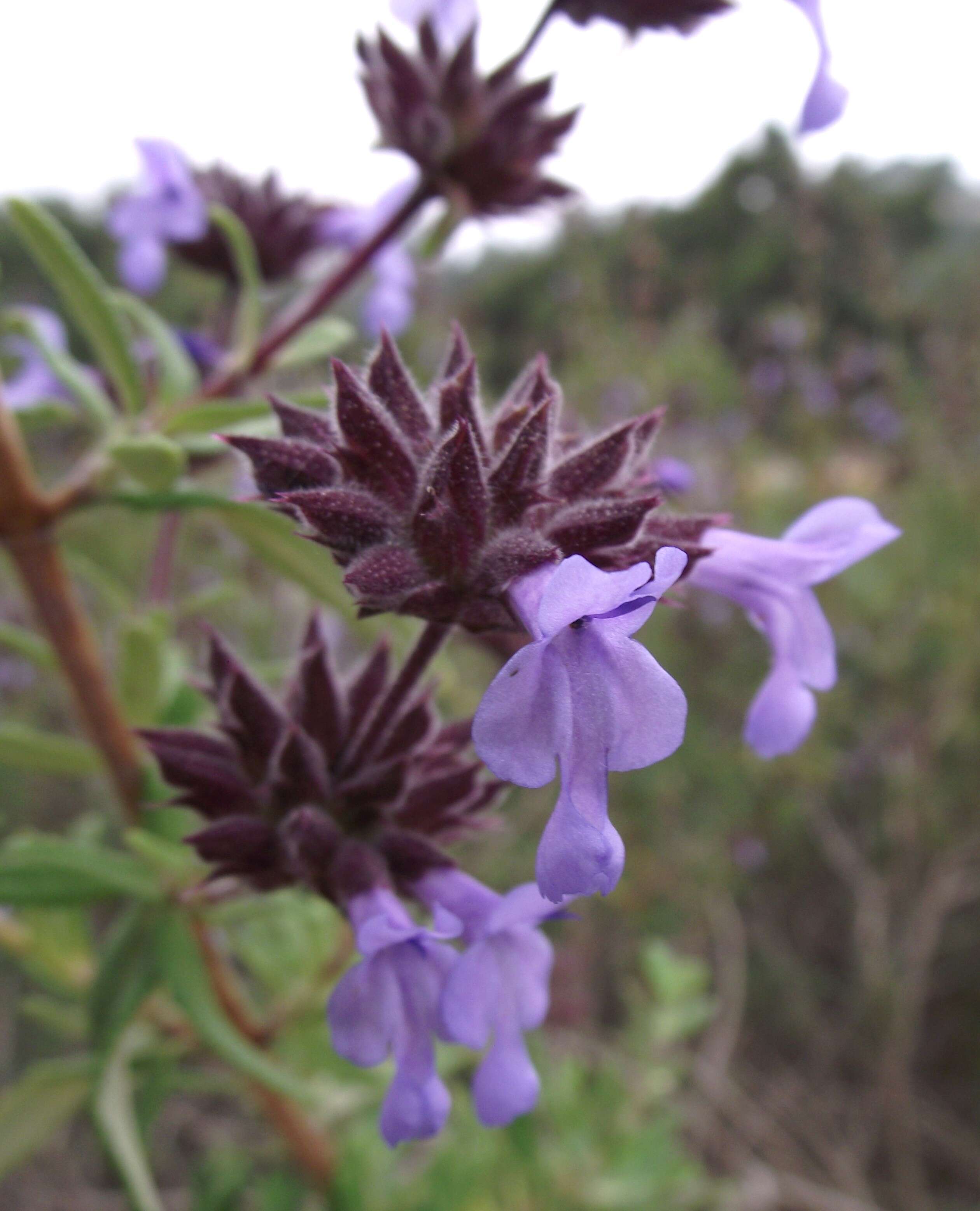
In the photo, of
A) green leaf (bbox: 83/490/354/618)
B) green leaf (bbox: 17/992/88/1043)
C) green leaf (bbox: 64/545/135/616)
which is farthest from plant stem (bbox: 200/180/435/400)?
green leaf (bbox: 17/992/88/1043)

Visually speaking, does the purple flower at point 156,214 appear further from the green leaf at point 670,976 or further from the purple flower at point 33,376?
the green leaf at point 670,976

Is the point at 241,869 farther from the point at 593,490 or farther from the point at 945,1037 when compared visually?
the point at 945,1037

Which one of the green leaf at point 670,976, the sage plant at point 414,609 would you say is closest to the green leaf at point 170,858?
the sage plant at point 414,609

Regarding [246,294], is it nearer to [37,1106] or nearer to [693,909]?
[37,1106]

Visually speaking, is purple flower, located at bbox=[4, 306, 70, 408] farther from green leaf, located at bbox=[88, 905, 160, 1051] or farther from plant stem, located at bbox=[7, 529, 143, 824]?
green leaf, located at bbox=[88, 905, 160, 1051]

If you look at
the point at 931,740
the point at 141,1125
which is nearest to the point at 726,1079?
the point at 931,740

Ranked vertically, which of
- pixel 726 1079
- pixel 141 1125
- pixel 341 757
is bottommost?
pixel 726 1079

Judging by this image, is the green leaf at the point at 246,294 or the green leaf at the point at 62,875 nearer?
the green leaf at the point at 62,875

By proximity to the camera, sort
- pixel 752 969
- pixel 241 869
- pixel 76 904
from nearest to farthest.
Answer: pixel 241 869
pixel 76 904
pixel 752 969
